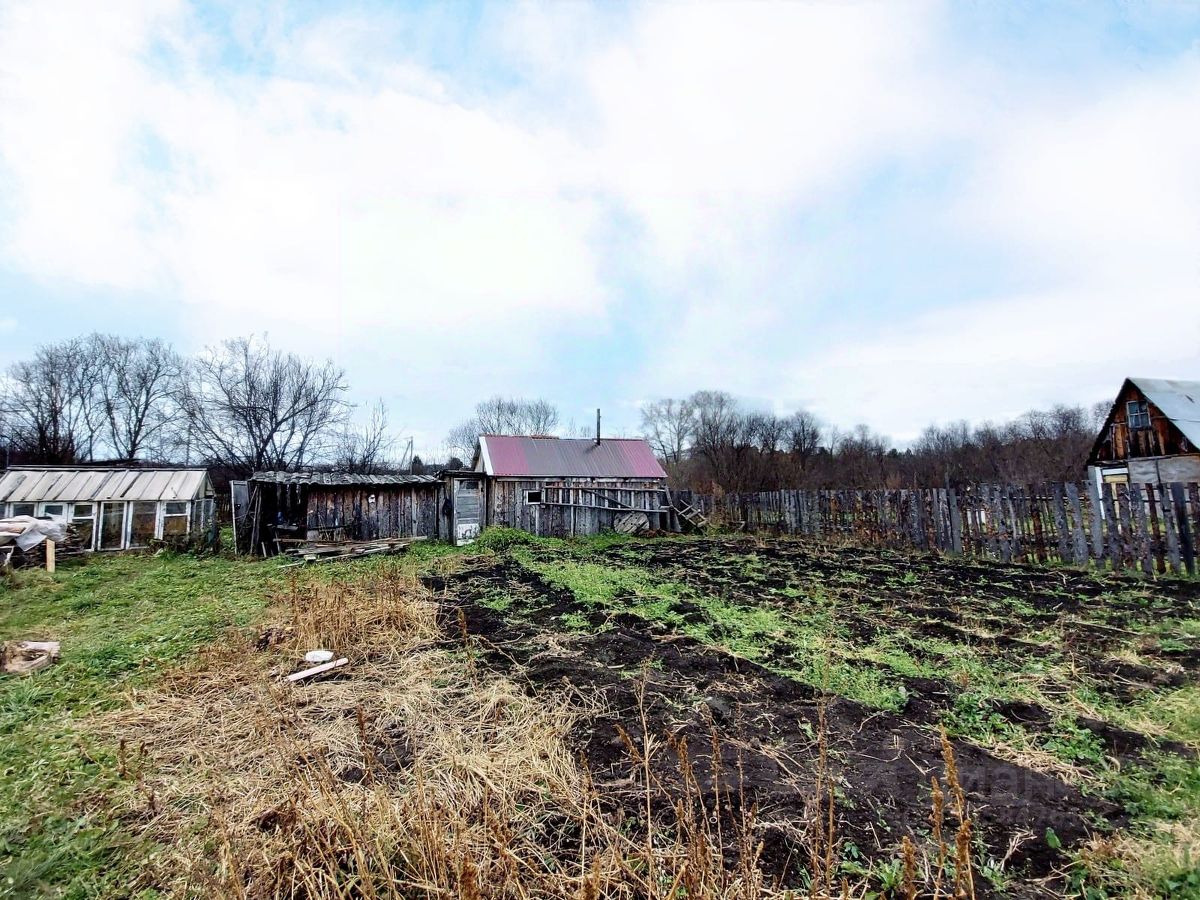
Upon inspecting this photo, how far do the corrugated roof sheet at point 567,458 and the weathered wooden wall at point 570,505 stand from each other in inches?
14.7

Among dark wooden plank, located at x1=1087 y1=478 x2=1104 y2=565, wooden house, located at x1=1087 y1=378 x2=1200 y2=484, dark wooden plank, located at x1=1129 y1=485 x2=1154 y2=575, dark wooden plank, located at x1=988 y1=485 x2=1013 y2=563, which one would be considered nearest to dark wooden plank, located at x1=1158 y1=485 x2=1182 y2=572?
dark wooden plank, located at x1=1129 y1=485 x2=1154 y2=575

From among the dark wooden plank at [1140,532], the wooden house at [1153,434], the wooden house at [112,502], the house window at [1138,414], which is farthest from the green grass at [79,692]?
the house window at [1138,414]

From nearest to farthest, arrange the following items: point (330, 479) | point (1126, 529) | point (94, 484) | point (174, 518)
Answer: point (1126, 529), point (94, 484), point (330, 479), point (174, 518)

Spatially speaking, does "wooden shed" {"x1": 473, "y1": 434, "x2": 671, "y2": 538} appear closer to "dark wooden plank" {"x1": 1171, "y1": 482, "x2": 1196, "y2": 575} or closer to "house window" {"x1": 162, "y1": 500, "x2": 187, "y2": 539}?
"house window" {"x1": 162, "y1": 500, "x2": 187, "y2": 539}

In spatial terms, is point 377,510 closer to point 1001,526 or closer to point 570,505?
point 570,505

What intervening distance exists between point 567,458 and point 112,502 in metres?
14.1

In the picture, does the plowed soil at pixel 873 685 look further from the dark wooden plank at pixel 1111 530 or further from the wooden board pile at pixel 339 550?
the wooden board pile at pixel 339 550

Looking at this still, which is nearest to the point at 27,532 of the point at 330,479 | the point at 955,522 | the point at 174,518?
the point at 174,518

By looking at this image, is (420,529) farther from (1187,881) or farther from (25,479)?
(1187,881)

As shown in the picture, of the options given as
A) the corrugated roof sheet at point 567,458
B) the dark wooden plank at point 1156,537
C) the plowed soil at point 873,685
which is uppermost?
the corrugated roof sheet at point 567,458

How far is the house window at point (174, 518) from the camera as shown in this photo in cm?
1523

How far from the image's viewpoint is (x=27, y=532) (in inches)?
464

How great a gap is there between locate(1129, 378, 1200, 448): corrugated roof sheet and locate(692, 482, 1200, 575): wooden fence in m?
7.83

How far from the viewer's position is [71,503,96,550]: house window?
565 inches
